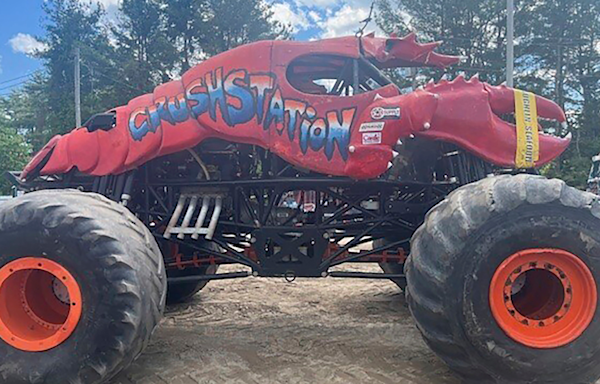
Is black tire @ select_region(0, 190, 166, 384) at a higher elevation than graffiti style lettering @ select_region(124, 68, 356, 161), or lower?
lower

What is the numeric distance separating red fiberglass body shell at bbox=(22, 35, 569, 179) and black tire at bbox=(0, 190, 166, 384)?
4.14ft

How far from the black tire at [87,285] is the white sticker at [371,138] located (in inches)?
74.2

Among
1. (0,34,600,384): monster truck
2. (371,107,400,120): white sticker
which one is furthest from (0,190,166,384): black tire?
(371,107,400,120): white sticker

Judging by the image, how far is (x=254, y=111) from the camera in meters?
4.44

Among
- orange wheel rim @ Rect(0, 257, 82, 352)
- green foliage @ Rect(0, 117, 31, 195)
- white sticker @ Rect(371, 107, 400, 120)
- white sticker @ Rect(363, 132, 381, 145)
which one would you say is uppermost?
white sticker @ Rect(371, 107, 400, 120)

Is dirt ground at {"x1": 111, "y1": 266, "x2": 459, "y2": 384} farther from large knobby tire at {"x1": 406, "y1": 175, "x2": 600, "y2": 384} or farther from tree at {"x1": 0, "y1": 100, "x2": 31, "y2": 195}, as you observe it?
tree at {"x1": 0, "y1": 100, "x2": 31, "y2": 195}

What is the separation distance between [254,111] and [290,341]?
82.4 inches

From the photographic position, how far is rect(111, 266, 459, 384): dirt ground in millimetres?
4059

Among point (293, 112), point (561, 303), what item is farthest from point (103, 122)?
point (561, 303)

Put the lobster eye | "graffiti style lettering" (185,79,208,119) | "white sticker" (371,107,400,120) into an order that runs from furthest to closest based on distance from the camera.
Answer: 1. the lobster eye
2. "graffiti style lettering" (185,79,208,119)
3. "white sticker" (371,107,400,120)

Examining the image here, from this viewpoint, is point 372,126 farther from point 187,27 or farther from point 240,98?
point 187,27

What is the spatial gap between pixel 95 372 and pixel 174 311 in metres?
2.66

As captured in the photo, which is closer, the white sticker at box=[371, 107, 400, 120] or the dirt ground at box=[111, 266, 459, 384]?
the dirt ground at box=[111, 266, 459, 384]

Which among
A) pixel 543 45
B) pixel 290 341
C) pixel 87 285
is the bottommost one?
pixel 290 341
